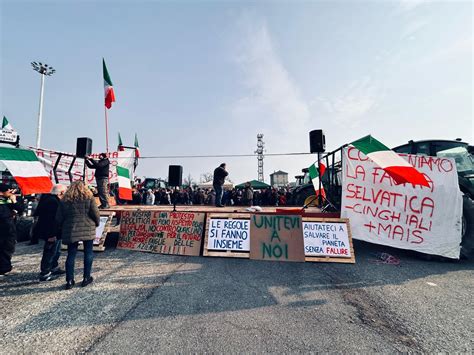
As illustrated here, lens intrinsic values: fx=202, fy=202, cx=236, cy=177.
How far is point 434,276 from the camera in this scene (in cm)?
391

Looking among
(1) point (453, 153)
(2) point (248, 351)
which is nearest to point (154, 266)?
(2) point (248, 351)

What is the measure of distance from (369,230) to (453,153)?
3.61 m

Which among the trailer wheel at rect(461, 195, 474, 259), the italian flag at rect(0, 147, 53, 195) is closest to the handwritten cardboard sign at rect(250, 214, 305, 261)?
the trailer wheel at rect(461, 195, 474, 259)

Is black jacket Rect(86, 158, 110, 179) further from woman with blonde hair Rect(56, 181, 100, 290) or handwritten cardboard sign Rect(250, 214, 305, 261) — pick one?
handwritten cardboard sign Rect(250, 214, 305, 261)

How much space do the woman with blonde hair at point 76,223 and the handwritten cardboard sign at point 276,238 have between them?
10.3ft

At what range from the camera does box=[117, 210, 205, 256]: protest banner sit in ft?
16.7

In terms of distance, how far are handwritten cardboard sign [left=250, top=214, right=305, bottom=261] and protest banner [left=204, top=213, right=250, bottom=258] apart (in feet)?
0.54

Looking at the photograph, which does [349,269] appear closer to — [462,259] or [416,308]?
[416,308]

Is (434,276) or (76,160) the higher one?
(76,160)

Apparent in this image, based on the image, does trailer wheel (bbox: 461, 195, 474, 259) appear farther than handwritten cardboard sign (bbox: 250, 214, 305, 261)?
Yes

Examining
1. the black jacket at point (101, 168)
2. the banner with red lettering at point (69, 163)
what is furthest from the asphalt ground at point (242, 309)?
the banner with red lettering at point (69, 163)

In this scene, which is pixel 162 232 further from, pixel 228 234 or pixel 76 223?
pixel 76 223

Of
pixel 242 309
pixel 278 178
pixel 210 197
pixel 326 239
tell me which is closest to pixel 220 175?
pixel 326 239

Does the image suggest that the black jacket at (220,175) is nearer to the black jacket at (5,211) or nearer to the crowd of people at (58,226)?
the crowd of people at (58,226)
